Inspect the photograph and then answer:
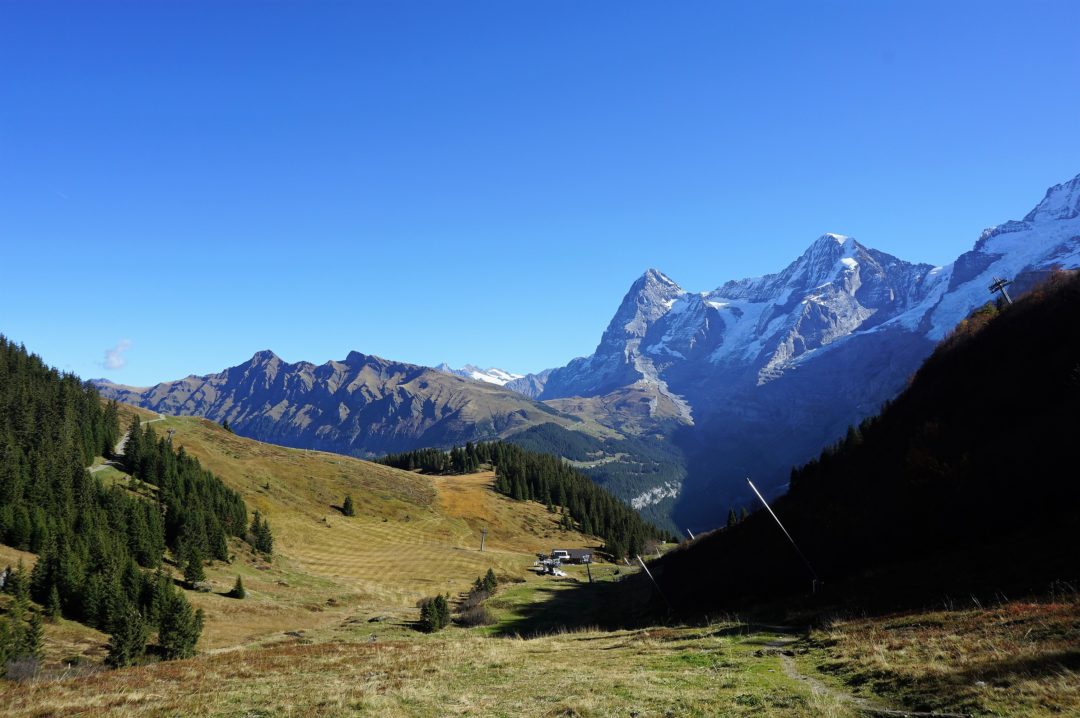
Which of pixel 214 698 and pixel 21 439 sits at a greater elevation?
pixel 21 439

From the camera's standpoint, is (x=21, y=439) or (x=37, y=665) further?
(x=21, y=439)

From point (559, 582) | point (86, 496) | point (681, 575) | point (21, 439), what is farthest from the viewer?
point (559, 582)

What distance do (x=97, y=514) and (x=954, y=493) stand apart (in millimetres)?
87695

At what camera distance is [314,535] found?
349ft

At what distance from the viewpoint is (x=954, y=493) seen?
119ft

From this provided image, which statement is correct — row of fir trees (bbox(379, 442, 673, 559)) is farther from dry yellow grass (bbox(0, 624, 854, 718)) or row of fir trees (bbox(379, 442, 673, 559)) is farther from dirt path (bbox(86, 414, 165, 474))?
dry yellow grass (bbox(0, 624, 854, 718))

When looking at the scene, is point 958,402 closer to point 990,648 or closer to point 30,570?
point 990,648

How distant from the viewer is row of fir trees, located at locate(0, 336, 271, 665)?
43125 mm

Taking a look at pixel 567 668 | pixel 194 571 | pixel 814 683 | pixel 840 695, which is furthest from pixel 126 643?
pixel 840 695

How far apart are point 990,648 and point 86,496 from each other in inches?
3581

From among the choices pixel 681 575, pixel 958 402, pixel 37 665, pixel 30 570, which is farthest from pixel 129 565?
pixel 958 402

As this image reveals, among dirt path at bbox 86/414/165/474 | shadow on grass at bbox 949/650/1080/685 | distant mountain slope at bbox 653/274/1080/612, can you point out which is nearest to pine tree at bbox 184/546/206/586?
dirt path at bbox 86/414/165/474

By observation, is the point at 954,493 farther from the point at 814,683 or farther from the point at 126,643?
the point at 126,643

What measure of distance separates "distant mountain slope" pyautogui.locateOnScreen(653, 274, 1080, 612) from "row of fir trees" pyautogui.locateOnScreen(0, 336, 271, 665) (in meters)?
43.9
